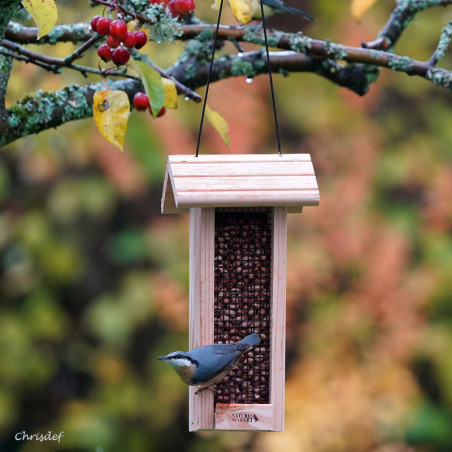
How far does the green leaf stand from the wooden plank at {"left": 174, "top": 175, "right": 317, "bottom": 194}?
165 millimetres

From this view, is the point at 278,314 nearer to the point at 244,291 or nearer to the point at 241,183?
the point at 244,291

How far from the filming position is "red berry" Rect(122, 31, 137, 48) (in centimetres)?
140

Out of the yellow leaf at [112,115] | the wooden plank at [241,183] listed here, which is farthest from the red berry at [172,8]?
the wooden plank at [241,183]

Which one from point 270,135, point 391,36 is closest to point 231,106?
point 270,135

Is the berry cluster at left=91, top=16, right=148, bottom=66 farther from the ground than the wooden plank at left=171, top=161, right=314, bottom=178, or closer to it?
farther from the ground

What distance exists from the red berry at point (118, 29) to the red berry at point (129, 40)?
0.01 meters

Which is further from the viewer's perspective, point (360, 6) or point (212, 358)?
point (360, 6)

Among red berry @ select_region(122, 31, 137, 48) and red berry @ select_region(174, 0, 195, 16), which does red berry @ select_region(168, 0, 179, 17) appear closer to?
red berry @ select_region(174, 0, 195, 16)

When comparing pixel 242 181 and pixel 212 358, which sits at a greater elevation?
pixel 242 181

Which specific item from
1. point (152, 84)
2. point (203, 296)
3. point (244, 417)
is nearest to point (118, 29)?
point (152, 84)

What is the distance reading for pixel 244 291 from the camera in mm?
1590

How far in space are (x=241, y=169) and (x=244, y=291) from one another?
0.29 meters

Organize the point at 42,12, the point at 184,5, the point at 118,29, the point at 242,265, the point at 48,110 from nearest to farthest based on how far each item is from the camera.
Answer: the point at 42,12 < the point at 118,29 < the point at 184,5 < the point at 242,265 < the point at 48,110
